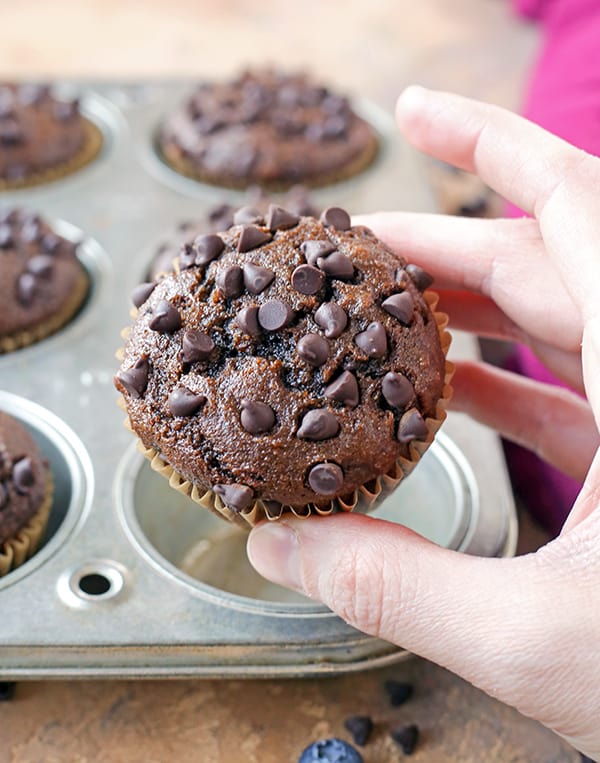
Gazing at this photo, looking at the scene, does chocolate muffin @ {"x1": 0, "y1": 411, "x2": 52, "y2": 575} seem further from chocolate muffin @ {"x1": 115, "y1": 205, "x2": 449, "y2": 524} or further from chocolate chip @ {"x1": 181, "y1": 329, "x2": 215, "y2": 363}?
chocolate chip @ {"x1": 181, "y1": 329, "x2": 215, "y2": 363}

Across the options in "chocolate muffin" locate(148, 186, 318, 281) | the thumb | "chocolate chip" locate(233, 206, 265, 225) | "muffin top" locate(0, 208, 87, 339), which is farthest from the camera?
"chocolate muffin" locate(148, 186, 318, 281)

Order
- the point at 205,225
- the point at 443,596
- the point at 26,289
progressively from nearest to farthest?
the point at 443,596 < the point at 26,289 < the point at 205,225

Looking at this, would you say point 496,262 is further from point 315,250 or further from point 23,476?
point 23,476

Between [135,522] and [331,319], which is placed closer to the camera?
[331,319]

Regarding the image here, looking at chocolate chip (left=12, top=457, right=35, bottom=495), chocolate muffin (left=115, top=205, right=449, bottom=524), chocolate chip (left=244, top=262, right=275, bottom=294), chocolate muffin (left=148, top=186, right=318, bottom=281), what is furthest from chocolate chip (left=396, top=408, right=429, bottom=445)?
chocolate muffin (left=148, top=186, right=318, bottom=281)

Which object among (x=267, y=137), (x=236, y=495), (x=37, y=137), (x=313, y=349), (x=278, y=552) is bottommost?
(x=37, y=137)

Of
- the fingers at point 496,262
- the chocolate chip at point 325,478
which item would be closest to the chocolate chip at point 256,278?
the chocolate chip at point 325,478

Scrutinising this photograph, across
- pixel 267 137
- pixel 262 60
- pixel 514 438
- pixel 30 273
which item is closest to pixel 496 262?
pixel 514 438

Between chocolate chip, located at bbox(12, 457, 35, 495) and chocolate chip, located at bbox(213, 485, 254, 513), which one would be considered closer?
chocolate chip, located at bbox(213, 485, 254, 513)
